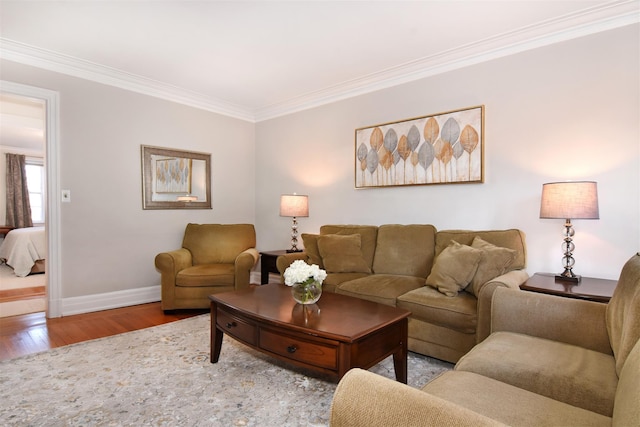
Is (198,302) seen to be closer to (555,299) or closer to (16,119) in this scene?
(555,299)

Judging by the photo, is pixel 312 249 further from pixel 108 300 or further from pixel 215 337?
pixel 108 300

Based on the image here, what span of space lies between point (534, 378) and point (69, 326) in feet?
11.9

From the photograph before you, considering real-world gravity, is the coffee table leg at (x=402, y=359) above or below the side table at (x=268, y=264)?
below

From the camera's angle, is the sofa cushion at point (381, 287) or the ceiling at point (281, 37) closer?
the ceiling at point (281, 37)

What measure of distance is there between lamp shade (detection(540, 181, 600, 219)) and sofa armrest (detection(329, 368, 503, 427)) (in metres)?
2.08

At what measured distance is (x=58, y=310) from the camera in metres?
3.43

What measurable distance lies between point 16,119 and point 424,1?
234 inches

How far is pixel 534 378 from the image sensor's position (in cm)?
132

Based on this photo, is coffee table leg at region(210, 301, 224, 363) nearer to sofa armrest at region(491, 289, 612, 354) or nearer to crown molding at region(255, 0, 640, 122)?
sofa armrest at region(491, 289, 612, 354)

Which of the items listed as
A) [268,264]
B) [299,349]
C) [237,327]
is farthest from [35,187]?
[299,349]

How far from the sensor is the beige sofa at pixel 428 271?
2.29 m

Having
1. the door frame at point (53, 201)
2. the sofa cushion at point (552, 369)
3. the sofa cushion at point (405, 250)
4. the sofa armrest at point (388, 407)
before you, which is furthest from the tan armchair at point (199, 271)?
the sofa armrest at point (388, 407)

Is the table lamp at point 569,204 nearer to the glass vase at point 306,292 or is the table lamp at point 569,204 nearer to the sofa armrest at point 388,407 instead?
the glass vase at point 306,292

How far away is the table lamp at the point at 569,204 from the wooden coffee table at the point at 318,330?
131 cm
